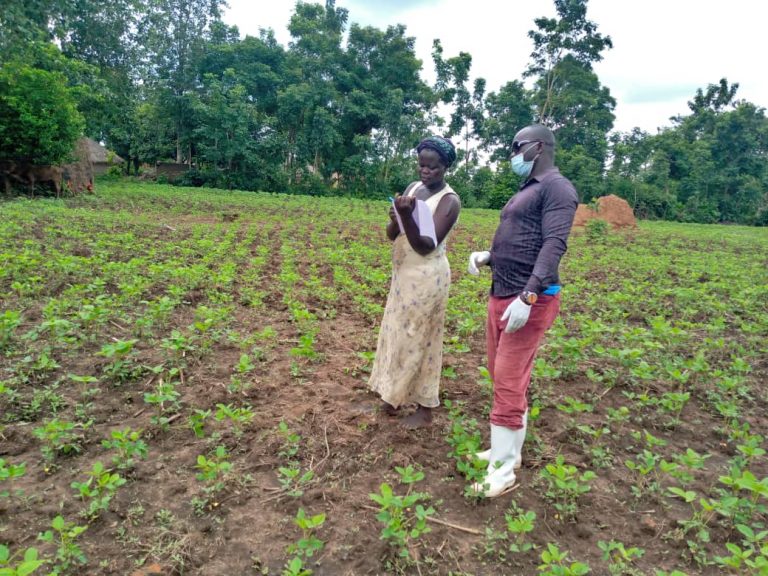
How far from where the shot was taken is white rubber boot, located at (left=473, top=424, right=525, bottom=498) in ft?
8.45

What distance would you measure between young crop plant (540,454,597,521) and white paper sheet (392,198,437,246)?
4.52 feet

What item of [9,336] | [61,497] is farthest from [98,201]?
[61,497]

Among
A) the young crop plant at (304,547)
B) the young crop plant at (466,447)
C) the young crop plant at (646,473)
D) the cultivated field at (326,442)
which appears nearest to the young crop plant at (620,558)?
the cultivated field at (326,442)

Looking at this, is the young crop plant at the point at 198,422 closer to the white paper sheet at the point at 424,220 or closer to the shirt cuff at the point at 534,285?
the white paper sheet at the point at 424,220

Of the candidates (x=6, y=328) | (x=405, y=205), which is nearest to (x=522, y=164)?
(x=405, y=205)

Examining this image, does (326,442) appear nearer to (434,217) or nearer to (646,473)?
(434,217)

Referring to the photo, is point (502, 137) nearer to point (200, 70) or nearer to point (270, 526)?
point (200, 70)

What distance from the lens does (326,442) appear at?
9.82ft

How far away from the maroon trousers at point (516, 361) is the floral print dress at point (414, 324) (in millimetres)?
548

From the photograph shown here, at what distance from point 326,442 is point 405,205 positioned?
4.90 feet

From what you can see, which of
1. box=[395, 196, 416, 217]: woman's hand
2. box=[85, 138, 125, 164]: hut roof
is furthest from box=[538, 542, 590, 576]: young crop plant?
box=[85, 138, 125, 164]: hut roof

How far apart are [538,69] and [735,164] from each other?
17605 millimetres

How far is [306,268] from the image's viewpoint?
25.6 ft

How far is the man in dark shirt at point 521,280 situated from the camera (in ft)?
8.00
